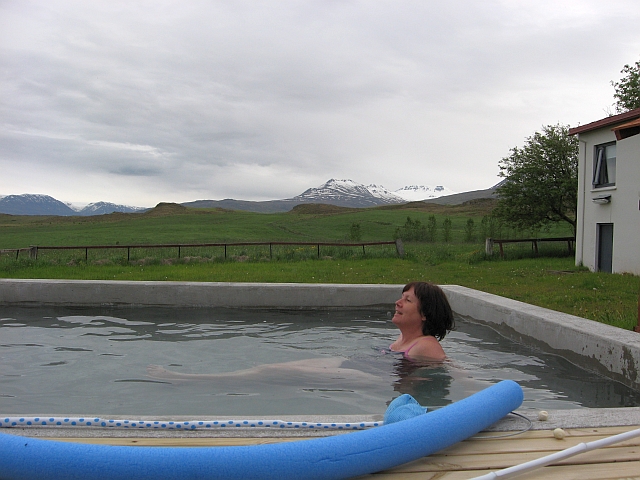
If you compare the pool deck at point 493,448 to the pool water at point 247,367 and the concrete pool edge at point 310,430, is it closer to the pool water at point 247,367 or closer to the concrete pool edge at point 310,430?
the concrete pool edge at point 310,430

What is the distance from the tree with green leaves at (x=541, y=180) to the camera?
23.8 meters

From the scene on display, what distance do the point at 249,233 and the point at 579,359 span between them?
44.0m

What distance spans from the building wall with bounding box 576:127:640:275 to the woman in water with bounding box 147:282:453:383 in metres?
12.0

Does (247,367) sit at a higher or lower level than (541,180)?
lower

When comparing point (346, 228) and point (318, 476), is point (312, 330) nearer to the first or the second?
point (318, 476)

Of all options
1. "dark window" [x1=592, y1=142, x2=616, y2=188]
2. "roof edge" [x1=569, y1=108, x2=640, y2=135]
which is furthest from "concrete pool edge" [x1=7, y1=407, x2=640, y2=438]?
"dark window" [x1=592, y1=142, x2=616, y2=188]

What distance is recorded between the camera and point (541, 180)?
24.1 meters

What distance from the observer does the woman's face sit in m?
5.16

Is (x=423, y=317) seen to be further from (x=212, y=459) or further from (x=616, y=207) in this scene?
(x=616, y=207)

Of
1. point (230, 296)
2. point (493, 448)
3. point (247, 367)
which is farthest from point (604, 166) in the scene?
point (493, 448)

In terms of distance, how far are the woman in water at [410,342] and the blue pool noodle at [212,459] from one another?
2.86 meters

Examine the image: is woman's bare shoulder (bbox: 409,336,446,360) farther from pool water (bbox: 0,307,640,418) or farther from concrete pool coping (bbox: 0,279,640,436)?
concrete pool coping (bbox: 0,279,640,436)

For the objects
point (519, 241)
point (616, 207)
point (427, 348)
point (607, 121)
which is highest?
point (607, 121)

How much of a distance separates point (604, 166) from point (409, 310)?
14.9 metres
